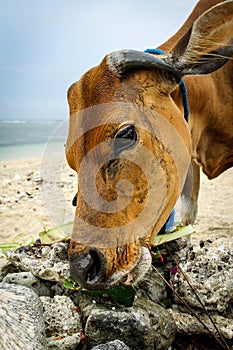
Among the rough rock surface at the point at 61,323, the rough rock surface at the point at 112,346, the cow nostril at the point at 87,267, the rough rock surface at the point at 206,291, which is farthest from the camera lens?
the rough rock surface at the point at 206,291

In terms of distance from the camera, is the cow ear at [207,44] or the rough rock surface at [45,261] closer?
the cow ear at [207,44]

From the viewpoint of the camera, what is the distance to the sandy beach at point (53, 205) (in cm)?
597

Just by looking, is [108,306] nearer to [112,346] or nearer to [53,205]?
[112,346]

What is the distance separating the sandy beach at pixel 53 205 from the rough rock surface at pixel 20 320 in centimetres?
126

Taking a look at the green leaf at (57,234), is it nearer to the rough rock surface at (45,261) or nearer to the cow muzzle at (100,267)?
the rough rock surface at (45,261)

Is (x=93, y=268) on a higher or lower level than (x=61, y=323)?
higher

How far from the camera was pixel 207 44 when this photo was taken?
2.81 m

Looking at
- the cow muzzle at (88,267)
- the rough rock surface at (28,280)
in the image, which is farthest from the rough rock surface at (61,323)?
the cow muzzle at (88,267)

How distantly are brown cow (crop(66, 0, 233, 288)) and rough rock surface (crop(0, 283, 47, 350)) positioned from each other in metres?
0.35

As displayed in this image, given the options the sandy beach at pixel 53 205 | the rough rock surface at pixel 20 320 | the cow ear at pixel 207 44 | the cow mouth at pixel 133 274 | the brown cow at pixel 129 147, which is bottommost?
the sandy beach at pixel 53 205

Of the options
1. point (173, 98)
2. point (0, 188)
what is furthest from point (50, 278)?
point (0, 188)

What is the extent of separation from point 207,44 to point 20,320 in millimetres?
2127

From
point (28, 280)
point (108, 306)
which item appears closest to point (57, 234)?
point (28, 280)

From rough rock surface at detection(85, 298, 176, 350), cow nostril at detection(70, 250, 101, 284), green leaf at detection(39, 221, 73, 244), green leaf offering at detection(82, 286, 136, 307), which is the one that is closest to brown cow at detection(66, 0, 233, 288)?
cow nostril at detection(70, 250, 101, 284)
